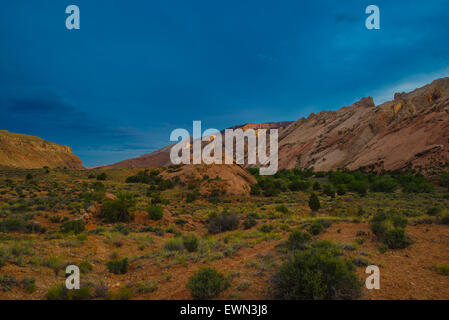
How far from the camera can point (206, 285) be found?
502 centimetres

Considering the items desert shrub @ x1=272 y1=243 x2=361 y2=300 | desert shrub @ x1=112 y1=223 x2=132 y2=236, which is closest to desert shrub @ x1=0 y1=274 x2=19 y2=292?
desert shrub @ x1=272 y1=243 x2=361 y2=300

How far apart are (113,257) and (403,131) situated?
6561 centimetres

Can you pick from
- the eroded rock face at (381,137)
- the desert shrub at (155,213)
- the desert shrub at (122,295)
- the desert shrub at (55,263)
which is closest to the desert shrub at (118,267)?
the desert shrub at (55,263)

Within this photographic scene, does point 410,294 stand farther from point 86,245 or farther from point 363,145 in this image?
point 363,145

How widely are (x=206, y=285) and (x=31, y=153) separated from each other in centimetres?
9987

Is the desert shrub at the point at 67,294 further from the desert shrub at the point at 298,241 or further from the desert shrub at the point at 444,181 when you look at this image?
the desert shrub at the point at 444,181

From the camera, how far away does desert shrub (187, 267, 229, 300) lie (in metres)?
4.97

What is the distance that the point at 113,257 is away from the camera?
8852 millimetres

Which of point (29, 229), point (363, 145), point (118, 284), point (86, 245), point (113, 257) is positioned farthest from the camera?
point (363, 145)

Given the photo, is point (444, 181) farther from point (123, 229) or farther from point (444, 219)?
point (123, 229)

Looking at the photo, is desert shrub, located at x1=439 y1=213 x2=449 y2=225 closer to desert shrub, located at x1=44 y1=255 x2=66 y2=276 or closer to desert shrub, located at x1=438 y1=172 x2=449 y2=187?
desert shrub, located at x1=44 y1=255 x2=66 y2=276

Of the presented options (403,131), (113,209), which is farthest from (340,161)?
(113,209)

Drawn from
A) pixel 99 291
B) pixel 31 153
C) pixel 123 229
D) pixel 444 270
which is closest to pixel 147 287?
pixel 99 291

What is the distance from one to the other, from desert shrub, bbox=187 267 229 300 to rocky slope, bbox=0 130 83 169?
234ft
